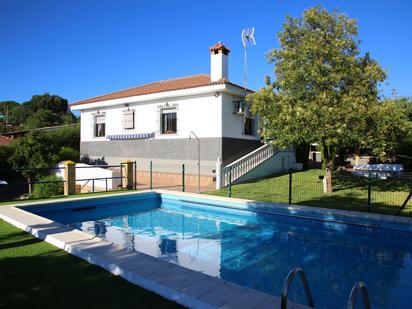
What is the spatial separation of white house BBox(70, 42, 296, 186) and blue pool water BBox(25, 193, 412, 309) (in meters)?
5.16

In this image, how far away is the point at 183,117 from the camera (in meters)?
19.6

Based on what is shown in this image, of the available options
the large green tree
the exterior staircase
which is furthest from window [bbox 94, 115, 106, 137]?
the large green tree

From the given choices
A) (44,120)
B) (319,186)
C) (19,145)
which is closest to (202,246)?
(319,186)

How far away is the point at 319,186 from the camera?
642 inches

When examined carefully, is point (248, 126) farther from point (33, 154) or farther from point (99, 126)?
point (33, 154)

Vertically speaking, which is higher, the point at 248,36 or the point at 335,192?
the point at 248,36

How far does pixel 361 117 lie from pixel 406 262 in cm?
640

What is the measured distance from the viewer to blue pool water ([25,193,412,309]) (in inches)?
257

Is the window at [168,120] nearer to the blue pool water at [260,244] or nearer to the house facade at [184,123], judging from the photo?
the house facade at [184,123]

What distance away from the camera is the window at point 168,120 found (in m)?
20.3

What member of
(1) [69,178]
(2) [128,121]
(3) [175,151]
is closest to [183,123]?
A: (3) [175,151]

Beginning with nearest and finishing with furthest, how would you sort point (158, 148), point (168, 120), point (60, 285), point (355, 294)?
point (355, 294)
point (60, 285)
point (168, 120)
point (158, 148)

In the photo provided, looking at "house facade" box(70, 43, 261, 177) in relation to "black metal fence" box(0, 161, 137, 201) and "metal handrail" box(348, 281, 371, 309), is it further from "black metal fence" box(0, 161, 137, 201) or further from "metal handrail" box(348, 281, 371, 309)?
"metal handrail" box(348, 281, 371, 309)

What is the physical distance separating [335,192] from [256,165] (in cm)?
528
